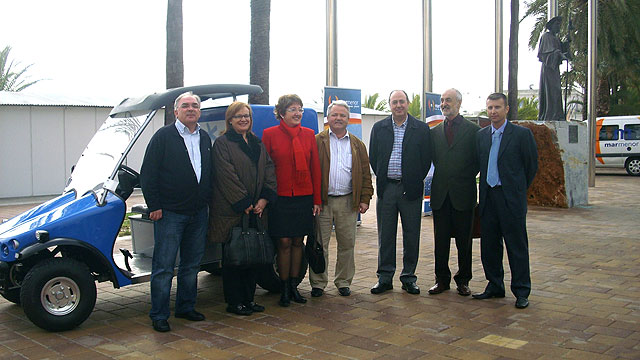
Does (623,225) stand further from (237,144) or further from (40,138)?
(40,138)

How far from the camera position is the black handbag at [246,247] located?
535cm

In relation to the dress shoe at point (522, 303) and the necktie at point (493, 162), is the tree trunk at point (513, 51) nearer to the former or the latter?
the necktie at point (493, 162)

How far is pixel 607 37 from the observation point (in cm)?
3027

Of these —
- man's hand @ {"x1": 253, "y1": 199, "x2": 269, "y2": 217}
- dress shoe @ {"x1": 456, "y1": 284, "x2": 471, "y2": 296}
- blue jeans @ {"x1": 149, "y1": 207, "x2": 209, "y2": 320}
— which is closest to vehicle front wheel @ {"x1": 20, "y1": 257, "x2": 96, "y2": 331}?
blue jeans @ {"x1": 149, "y1": 207, "x2": 209, "y2": 320}

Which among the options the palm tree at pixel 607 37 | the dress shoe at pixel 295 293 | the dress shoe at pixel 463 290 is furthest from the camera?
the palm tree at pixel 607 37

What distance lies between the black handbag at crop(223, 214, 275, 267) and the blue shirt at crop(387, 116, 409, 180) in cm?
149

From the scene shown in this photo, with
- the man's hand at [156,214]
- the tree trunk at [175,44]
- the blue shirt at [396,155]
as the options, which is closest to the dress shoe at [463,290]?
the blue shirt at [396,155]

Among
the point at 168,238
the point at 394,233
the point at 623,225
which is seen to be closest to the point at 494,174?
the point at 394,233

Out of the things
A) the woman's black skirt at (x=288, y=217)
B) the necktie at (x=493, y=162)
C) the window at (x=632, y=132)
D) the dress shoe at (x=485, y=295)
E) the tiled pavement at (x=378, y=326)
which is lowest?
the tiled pavement at (x=378, y=326)

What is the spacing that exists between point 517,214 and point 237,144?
2597 millimetres

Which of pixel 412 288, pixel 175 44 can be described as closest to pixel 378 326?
pixel 412 288

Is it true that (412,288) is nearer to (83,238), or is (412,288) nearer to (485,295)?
(485,295)

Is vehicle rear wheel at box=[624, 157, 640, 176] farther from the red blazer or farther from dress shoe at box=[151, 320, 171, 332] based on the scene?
dress shoe at box=[151, 320, 171, 332]

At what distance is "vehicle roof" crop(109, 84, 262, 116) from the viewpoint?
5.54 meters
